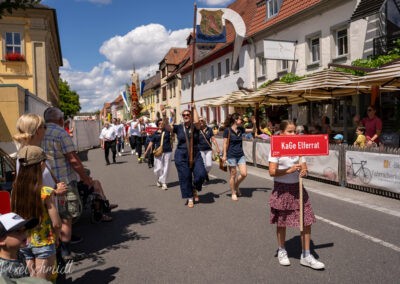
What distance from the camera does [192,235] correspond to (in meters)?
5.62

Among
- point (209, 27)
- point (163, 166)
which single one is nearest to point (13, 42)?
point (209, 27)

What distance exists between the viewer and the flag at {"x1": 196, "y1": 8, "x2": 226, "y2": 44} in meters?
10.7

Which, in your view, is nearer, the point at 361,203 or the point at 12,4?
the point at 12,4

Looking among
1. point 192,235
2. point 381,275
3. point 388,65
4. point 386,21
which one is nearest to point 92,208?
point 192,235

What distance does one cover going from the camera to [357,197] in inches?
322

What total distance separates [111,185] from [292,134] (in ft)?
23.7

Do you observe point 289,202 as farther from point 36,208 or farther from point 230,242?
point 36,208

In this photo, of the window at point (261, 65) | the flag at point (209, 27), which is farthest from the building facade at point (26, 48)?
the flag at point (209, 27)

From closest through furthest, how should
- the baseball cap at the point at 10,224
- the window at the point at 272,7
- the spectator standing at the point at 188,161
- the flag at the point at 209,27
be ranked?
the baseball cap at the point at 10,224 < the spectator standing at the point at 188,161 < the flag at the point at 209,27 < the window at the point at 272,7

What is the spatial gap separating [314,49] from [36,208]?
19391mm

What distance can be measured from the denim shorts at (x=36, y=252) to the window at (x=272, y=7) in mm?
22712

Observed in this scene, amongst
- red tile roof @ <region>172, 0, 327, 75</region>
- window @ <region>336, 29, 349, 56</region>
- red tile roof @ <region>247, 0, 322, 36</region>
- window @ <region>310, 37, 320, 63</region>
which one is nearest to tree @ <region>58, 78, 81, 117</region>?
red tile roof @ <region>172, 0, 327, 75</region>

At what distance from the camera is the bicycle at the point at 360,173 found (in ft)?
28.0

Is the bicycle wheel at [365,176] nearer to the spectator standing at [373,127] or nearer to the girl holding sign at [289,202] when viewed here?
the spectator standing at [373,127]
